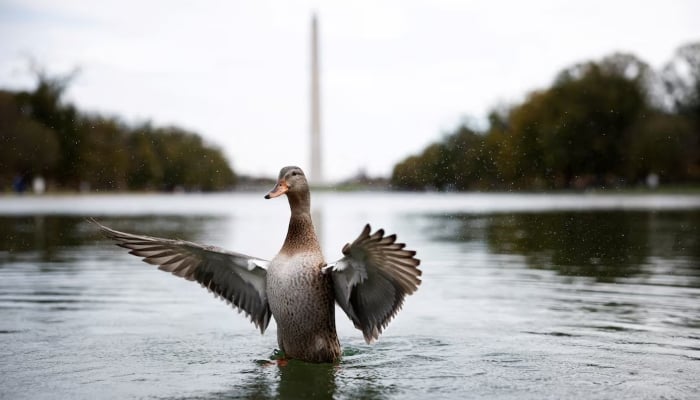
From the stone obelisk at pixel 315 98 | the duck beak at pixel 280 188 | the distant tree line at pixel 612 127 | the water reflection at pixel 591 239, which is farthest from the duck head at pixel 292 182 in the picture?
the stone obelisk at pixel 315 98

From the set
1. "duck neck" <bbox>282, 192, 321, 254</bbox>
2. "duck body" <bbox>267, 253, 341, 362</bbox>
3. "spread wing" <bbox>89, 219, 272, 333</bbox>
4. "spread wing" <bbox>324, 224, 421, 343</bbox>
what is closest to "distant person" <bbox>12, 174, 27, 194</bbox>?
"spread wing" <bbox>89, 219, 272, 333</bbox>

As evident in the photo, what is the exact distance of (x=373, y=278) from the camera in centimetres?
627

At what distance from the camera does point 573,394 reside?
581 cm

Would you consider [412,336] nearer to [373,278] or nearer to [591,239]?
[373,278]

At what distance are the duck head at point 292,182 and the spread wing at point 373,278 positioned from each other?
0.57 meters

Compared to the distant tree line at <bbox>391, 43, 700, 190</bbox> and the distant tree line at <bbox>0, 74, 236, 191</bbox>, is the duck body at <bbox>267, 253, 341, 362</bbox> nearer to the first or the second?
the distant tree line at <bbox>391, 43, 700, 190</bbox>

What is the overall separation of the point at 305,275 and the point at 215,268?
934 millimetres

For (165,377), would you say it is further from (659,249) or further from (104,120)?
(104,120)

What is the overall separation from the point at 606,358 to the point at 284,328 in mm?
2386

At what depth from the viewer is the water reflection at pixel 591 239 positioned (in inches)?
553

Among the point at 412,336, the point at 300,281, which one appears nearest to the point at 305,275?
the point at 300,281

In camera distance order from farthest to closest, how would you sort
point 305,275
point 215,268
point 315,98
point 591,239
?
point 315,98
point 591,239
point 215,268
point 305,275

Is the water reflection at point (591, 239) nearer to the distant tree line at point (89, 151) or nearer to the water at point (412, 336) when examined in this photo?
the water at point (412, 336)

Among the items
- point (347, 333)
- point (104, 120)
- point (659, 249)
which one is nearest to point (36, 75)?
point (104, 120)
